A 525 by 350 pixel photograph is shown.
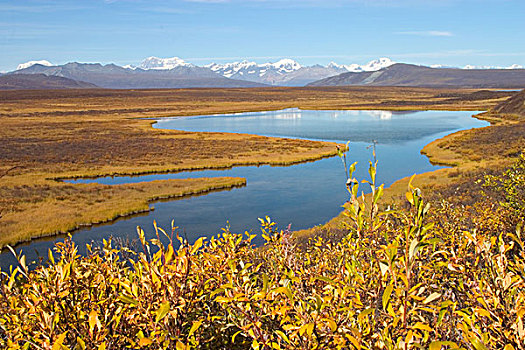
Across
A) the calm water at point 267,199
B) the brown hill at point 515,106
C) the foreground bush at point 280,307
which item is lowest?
the calm water at point 267,199

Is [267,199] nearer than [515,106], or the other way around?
[267,199]

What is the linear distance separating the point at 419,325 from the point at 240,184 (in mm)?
34205

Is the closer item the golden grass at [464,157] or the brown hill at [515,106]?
the golden grass at [464,157]

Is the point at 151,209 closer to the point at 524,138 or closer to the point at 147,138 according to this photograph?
the point at 147,138

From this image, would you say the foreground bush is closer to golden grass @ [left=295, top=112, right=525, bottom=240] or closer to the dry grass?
the dry grass

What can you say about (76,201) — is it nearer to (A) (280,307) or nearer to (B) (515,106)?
(A) (280,307)

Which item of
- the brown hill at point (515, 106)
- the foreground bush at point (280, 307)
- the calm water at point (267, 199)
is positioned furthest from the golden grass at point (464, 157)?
the brown hill at point (515, 106)

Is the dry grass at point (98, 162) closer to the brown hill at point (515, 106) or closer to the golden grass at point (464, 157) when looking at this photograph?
the golden grass at point (464, 157)

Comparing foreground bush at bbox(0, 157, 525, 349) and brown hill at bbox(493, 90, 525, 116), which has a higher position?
brown hill at bbox(493, 90, 525, 116)

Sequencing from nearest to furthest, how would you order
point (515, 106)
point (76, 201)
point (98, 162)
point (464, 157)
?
point (76, 201) < point (464, 157) < point (98, 162) < point (515, 106)

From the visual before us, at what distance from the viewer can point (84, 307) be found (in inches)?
167

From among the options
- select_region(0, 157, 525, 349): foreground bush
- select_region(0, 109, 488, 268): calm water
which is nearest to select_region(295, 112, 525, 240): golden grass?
select_region(0, 109, 488, 268): calm water

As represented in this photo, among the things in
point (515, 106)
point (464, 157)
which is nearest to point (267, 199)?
point (464, 157)

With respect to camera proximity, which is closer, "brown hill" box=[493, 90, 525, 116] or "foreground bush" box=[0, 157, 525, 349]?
"foreground bush" box=[0, 157, 525, 349]
